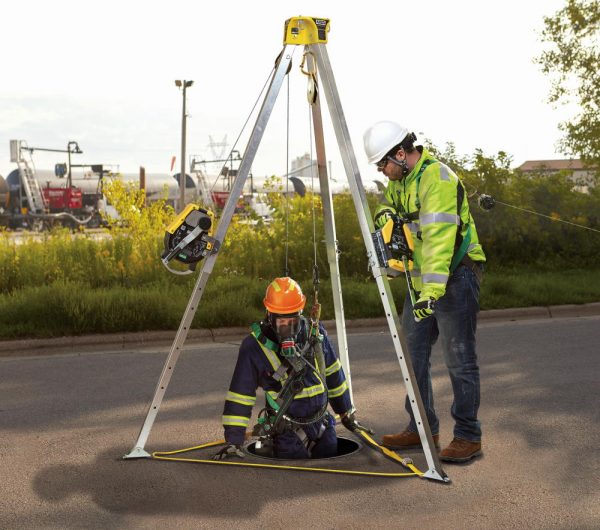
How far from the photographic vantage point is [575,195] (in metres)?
16.9

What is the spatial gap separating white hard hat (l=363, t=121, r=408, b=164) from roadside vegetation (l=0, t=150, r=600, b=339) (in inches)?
213

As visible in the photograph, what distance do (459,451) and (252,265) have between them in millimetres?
8631

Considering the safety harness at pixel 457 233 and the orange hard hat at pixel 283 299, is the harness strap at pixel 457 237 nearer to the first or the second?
the safety harness at pixel 457 233

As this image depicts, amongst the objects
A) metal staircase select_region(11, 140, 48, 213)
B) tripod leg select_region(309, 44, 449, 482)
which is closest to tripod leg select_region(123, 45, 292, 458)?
tripod leg select_region(309, 44, 449, 482)

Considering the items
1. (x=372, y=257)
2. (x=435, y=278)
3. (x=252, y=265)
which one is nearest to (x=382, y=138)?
(x=372, y=257)

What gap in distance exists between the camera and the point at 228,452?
16.6 ft

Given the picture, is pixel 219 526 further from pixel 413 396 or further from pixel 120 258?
pixel 120 258

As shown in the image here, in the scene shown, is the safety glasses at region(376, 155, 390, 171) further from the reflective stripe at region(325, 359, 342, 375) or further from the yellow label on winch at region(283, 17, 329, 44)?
the reflective stripe at region(325, 359, 342, 375)

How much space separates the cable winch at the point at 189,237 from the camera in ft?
15.9

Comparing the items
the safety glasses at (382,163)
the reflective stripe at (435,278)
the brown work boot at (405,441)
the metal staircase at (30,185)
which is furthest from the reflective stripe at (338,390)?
the metal staircase at (30,185)

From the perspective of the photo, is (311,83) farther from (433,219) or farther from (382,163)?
(433,219)

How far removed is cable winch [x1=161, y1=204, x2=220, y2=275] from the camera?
483 cm

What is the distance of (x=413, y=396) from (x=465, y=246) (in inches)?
35.9

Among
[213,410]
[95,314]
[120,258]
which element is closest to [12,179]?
[120,258]
